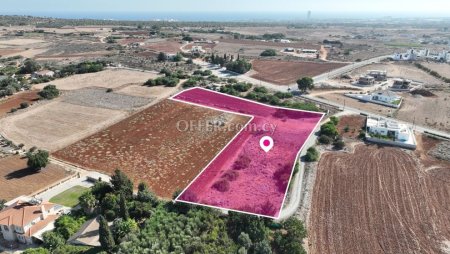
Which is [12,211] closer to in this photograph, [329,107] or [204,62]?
[329,107]

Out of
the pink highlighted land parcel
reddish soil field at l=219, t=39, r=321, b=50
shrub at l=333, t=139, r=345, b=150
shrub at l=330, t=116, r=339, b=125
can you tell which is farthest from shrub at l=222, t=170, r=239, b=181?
reddish soil field at l=219, t=39, r=321, b=50

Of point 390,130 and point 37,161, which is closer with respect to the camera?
point 37,161

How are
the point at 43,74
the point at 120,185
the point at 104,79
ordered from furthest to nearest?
1. the point at 43,74
2. the point at 104,79
3. the point at 120,185

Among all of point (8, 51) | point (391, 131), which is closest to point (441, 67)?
point (391, 131)

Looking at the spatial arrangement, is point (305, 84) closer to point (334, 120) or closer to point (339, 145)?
point (334, 120)

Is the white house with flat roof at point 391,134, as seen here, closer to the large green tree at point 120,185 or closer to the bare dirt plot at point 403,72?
the large green tree at point 120,185

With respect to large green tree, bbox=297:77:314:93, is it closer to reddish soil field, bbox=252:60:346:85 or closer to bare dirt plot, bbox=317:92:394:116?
bare dirt plot, bbox=317:92:394:116
